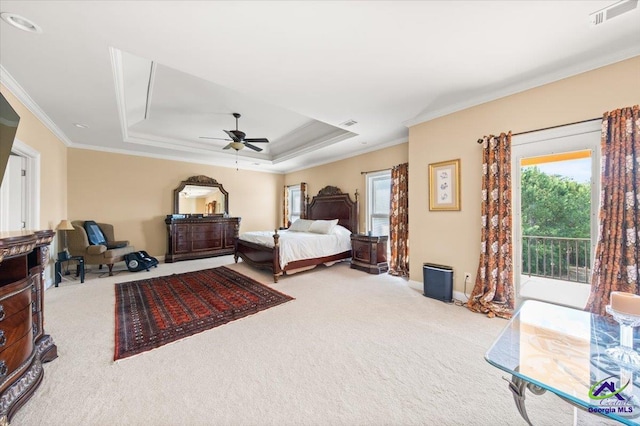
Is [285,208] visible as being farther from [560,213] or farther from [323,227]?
[560,213]

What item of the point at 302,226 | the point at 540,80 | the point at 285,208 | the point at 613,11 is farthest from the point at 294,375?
the point at 285,208

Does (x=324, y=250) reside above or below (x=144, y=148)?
below

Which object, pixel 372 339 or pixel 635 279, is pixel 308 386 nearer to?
pixel 372 339

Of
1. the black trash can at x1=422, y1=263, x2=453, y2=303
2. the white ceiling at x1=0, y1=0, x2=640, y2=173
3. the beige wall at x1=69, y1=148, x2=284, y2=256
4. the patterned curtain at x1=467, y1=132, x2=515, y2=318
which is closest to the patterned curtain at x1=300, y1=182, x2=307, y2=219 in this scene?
the beige wall at x1=69, y1=148, x2=284, y2=256

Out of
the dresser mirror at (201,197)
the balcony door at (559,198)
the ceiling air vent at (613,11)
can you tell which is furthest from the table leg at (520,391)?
the dresser mirror at (201,197)

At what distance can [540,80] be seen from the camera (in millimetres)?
2553

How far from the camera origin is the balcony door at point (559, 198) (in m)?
2.39

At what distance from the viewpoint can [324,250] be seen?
4828 mm

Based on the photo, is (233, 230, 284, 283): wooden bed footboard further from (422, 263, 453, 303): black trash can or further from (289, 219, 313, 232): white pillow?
(422, 263, 453, 303): black trash can

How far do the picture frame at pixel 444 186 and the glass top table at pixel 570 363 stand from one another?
1811mm

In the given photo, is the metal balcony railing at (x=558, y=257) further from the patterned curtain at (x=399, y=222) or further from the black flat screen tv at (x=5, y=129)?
the black flat screen tv at (x=5, y=129)

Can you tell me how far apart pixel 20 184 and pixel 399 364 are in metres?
5.13

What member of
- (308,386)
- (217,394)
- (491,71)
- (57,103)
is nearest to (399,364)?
(308,386)

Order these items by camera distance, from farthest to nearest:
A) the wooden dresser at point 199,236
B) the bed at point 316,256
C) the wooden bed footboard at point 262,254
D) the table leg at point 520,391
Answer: the wooden dresser at point 199,236
the bed at point 316,256
the wooden bed footboard at point 262,254
the table leg at point 520,391
